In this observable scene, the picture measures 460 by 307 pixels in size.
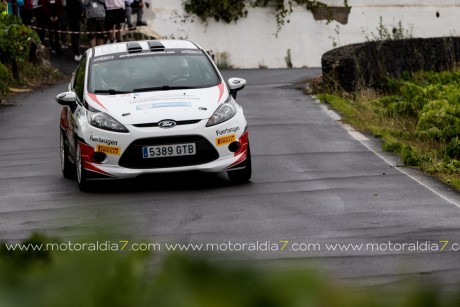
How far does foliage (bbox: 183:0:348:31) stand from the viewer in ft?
114

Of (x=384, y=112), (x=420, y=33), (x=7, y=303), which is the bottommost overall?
(x=420, y=33)

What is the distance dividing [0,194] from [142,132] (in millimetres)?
1537

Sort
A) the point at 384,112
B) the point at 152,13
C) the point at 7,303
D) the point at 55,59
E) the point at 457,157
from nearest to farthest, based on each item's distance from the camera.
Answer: the point at 7,303 → the point at 457,157 → the point at 384,112 → the point at 55,59 → the point at 152,13

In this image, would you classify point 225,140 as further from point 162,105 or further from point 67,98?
point 67,98

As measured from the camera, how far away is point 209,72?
1353 cm

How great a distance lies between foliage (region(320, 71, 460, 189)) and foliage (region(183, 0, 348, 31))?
519 inches

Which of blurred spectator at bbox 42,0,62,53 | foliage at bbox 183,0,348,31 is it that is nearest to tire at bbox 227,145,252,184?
blurred spectator at bbox 42,0,62,53

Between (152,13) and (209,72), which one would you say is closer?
(209,72)

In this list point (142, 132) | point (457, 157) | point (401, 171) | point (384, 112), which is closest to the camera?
point (142, 132)

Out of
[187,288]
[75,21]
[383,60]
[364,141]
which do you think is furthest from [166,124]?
[75,21]

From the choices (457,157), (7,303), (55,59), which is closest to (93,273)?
(7,303)

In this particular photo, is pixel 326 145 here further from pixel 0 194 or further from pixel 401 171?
pixel 0 194

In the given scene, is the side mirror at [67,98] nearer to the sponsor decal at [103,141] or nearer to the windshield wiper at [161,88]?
the windshield wiper at [161,88]

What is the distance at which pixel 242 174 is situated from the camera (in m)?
12.6
